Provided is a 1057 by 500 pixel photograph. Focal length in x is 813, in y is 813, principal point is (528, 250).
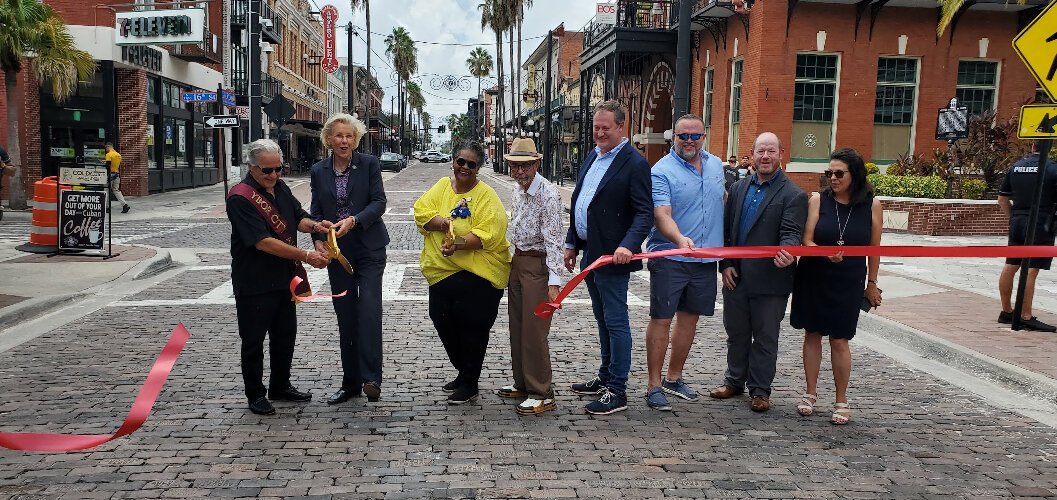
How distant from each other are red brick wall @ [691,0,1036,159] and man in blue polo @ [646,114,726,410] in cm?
1597

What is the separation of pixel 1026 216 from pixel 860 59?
1383cm

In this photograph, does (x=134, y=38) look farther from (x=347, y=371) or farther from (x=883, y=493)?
(x=883, y=493)

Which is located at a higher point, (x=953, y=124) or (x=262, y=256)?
(x=953, y=124)

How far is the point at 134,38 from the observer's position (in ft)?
73.2

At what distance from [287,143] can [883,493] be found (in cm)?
5013

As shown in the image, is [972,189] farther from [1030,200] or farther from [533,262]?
[533,262]

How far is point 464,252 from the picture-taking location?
509 cm

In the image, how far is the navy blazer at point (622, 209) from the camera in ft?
16.5

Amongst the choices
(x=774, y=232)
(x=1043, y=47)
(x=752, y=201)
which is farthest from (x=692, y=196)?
(x=1043, y=47)

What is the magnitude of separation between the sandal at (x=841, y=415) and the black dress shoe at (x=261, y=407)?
3532 millimetres

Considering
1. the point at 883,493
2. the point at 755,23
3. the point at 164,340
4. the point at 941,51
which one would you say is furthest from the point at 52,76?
the point at 941,51

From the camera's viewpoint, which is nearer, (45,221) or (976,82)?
(45,221)

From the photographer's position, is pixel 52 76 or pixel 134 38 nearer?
pixel 52 76

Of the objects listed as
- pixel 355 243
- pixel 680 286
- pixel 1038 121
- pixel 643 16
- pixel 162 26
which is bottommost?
pixel 680 286
